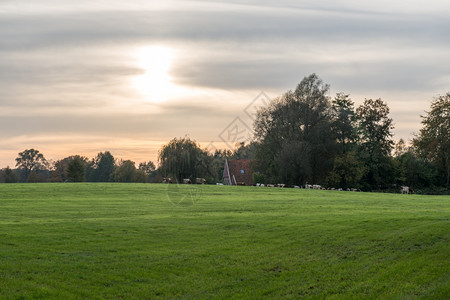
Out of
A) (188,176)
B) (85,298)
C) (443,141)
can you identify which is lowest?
(85,298)

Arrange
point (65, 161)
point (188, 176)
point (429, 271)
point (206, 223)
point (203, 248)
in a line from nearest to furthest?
point (429, 271) → point (203, 248) → point (206, 223) → point (188, 176) → point (65, 161)

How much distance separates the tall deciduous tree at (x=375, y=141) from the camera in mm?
85375

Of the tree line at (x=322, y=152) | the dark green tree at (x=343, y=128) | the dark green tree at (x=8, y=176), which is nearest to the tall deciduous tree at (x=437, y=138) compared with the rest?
the tree line at (x=322, y=152)

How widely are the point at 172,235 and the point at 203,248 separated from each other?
3.09m

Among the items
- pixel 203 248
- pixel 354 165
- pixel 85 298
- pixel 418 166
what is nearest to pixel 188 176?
pixel 354 165

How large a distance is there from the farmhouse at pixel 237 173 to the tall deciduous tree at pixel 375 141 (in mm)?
32908

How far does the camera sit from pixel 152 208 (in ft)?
120

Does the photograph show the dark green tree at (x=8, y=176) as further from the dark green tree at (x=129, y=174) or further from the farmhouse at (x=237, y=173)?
the farmhouse at (x=237, y=173)

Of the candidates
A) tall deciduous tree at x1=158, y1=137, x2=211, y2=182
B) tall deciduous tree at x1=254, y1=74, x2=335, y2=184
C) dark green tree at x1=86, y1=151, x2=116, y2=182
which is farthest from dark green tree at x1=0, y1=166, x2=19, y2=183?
tall deciduous tree at x1=254, y1=74, x2=335, y2=184

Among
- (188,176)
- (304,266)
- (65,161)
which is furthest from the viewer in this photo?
(65,161)

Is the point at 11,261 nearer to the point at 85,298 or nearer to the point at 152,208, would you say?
the point at 85,298

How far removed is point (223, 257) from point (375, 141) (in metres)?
75.1

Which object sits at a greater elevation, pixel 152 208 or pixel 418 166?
pixel 418 166

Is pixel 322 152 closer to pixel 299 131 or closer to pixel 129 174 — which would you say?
pixel 299 131
